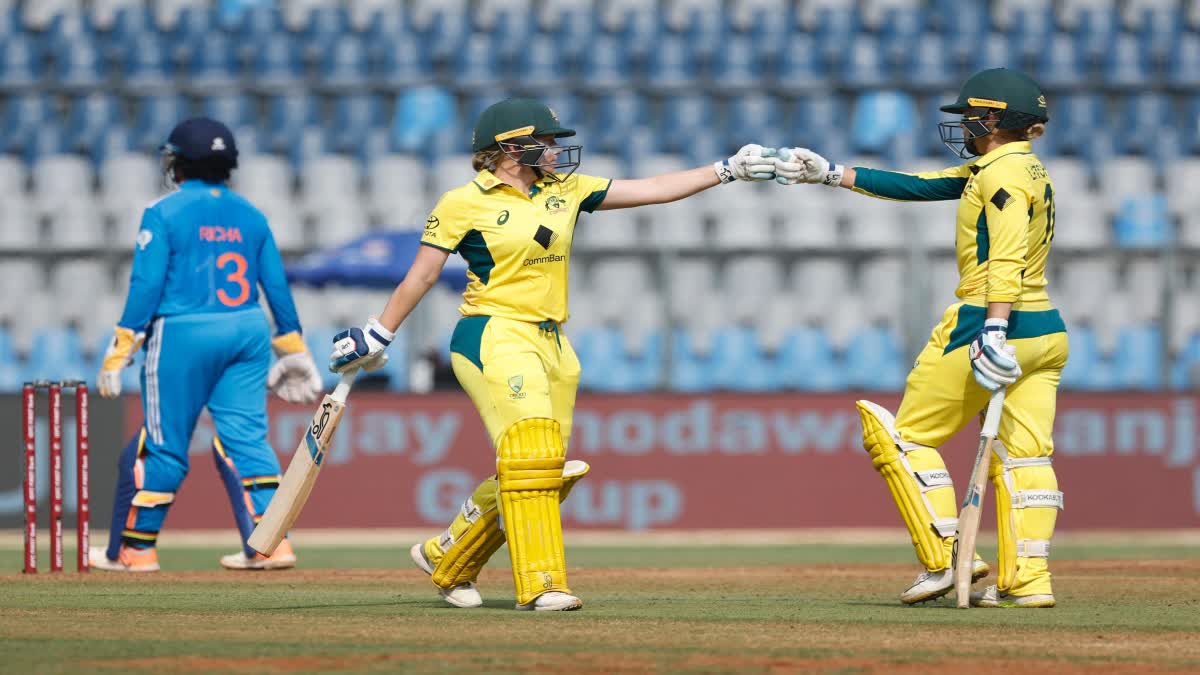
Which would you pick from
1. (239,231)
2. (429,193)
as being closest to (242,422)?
(239,231)

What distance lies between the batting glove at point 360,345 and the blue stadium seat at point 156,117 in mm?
10769

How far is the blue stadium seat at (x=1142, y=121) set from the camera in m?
17.1

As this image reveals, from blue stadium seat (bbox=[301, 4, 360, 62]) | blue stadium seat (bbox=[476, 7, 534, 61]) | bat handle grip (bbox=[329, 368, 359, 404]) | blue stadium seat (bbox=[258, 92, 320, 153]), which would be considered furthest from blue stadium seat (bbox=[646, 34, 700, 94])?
bat handle grip (bbox=[329, 368, 359, 404])

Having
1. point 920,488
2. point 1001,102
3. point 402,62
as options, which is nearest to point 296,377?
point 920,488

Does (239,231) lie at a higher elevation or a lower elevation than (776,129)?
lower

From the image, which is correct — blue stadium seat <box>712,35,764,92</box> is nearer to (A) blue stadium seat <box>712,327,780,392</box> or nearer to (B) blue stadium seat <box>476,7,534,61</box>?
(B) blue stadium seat <box>476,7,534,61</box>

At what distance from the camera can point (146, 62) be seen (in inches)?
696

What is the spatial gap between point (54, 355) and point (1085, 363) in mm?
8567

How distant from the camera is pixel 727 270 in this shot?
45.5 feet

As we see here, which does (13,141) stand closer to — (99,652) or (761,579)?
(761,579)

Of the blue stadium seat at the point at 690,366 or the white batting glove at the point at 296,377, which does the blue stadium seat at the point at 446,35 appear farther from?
the white batting glove at the point at 296,377

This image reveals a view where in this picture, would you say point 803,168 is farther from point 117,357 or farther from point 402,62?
point 402,62

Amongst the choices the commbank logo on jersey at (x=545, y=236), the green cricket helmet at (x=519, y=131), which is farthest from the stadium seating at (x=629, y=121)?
the commbank logo on jersey at (x=545, y=236)

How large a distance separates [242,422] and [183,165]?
1.34m
